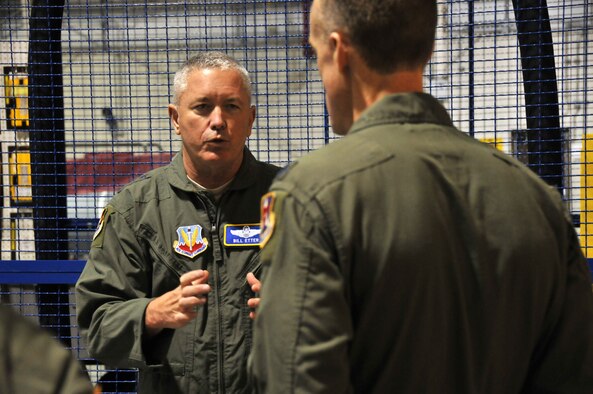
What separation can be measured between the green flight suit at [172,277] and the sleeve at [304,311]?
0.99 metres

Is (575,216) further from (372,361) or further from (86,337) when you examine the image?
(372,361)

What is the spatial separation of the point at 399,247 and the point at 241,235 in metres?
1.18

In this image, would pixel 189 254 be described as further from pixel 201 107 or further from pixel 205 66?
pixel 205 66

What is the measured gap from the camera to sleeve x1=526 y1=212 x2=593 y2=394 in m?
1.54

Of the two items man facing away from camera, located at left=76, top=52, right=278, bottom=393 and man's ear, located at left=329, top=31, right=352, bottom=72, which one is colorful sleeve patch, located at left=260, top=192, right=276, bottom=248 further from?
man facing away from camera, located at left=76, top=52, right=278, bottom=393

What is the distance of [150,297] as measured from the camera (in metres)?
2.47

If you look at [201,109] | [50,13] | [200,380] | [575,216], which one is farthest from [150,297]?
[575,216]

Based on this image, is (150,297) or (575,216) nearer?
(150,297)

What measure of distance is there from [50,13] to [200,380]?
2.56 m

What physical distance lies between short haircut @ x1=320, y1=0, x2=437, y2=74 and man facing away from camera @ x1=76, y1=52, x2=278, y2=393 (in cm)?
92

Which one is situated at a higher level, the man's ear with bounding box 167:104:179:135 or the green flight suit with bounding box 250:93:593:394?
the man's ear with bounding box 167:104:179:135

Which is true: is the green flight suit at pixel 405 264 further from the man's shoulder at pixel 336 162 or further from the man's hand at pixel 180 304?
the man's hand at pixel 180 304

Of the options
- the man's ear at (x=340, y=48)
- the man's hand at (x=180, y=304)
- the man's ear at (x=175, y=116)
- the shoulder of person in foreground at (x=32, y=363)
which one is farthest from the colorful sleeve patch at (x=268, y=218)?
the man's ear at (x=175, y=116)

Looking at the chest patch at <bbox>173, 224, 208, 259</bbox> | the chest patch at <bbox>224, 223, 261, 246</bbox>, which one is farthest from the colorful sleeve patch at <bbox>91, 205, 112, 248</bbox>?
the chest patch at <bbox>224, 223, 261, 246</bbox>
